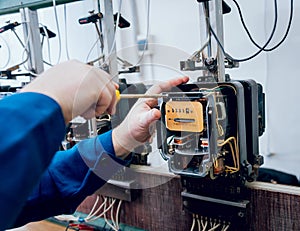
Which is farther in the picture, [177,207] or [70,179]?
[177,207]

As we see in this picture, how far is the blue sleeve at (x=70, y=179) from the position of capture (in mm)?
777

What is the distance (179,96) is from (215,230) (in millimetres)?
458

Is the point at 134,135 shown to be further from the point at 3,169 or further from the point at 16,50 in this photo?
the point at 16,50

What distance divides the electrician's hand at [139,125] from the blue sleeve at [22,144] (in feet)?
1.36

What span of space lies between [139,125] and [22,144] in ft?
A: 1.54

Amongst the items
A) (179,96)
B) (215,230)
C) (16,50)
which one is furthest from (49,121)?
(16,50)

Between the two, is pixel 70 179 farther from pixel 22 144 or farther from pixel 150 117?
pixel 22 144

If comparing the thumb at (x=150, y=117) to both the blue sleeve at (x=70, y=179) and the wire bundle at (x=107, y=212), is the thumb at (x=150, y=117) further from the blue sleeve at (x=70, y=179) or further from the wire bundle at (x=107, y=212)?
the wire bundle at (x=107, y=212)

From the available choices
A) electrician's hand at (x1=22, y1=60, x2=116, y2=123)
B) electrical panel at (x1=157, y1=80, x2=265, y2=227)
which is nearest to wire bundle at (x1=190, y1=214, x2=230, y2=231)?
electrical panel at (x1=157, y1=80, x2=265, y2=227)

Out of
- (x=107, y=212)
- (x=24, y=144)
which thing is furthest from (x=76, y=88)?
(x=107, y=212)

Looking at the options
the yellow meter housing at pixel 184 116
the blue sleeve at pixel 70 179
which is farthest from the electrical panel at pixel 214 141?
the blue sleeve at pixel 70 179

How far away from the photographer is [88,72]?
0.48 metres

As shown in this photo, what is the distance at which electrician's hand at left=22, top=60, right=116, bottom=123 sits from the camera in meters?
0.41

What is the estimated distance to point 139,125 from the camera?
800 millimetres
